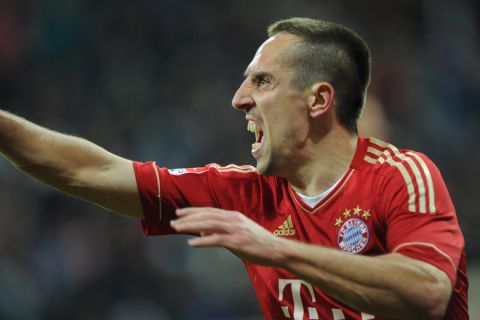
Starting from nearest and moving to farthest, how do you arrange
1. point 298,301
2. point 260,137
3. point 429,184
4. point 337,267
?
1. point 337,267
2. point 429,184
3. point 298,301
4. point 260,137

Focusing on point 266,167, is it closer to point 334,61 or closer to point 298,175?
point 298,175

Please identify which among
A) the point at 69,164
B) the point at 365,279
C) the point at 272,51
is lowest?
the point at 365,279

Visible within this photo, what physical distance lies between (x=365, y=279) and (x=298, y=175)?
0.93m

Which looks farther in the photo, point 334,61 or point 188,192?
point 188,192

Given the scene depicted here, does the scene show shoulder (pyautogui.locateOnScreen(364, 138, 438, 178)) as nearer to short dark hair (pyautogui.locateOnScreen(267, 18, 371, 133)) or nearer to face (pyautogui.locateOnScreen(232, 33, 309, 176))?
short dark hair (pyautogui.locateOnScreen(267, 18, 371, 133))

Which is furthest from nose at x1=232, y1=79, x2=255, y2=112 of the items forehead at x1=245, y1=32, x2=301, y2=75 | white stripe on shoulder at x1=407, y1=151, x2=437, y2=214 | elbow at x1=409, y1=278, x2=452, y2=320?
elbow at x1=409, y1=278, x2=452, y2=320

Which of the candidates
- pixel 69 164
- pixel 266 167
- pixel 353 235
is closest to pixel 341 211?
pixel 353 235

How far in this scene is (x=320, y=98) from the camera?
352 cm

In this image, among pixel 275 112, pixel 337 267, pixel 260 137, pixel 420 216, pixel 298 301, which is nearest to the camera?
pixel 337 267

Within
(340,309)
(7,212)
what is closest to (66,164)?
(340,309)

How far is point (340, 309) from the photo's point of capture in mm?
3244

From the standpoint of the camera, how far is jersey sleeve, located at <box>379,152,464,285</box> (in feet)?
9.44

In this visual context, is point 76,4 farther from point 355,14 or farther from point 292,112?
point 292,112

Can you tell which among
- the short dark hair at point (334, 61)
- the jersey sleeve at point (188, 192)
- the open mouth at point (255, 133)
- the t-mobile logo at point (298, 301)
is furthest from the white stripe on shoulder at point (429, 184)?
the jersey sleeve at point (188, 192)
